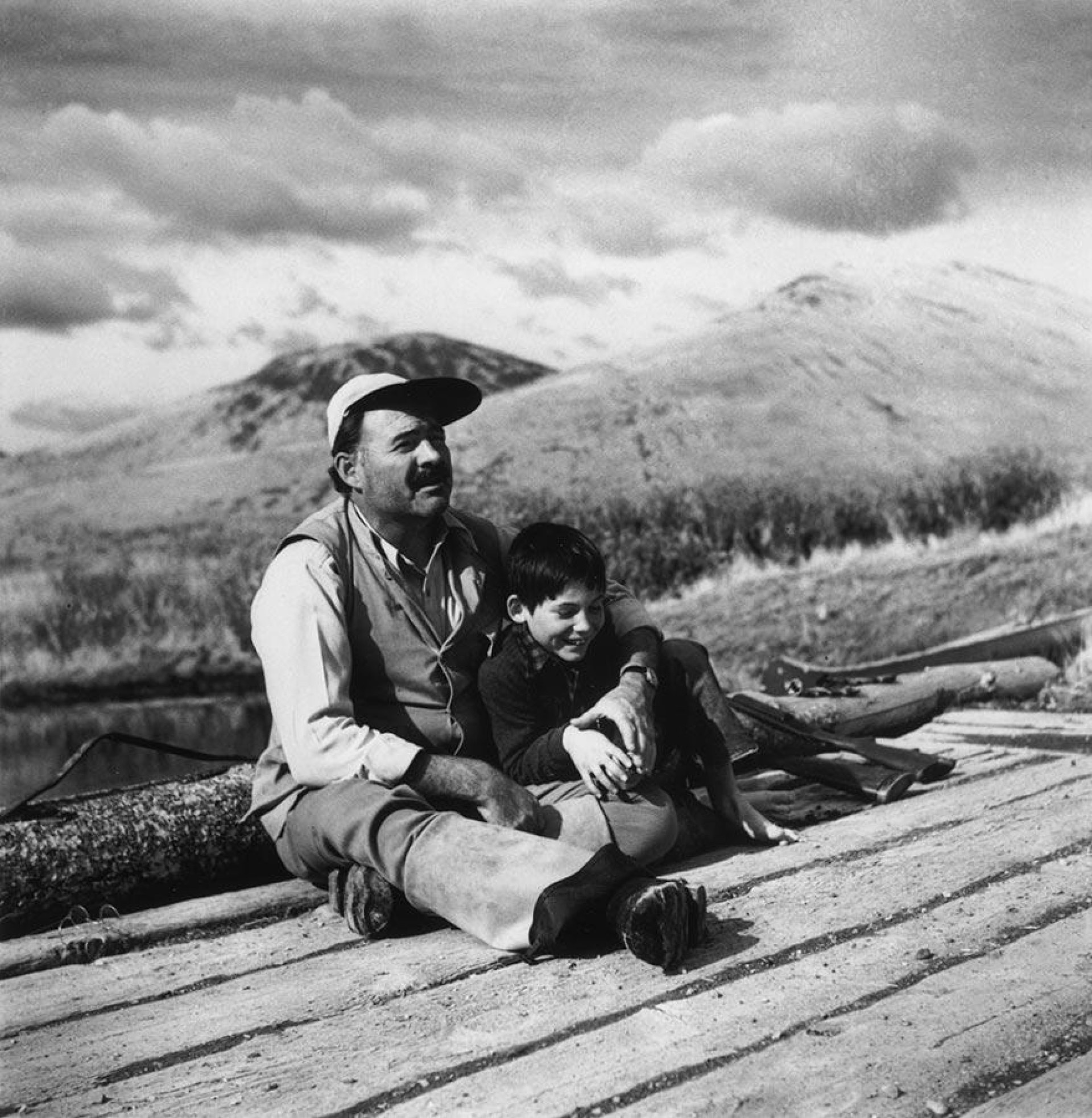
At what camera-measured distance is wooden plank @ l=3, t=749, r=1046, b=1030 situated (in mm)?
3158

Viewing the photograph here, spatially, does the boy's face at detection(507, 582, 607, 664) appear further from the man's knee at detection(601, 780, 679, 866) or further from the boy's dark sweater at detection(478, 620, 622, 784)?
the man's knee at detection(601, 780, 679, 866)

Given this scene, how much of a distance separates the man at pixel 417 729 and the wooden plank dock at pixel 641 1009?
13 cm

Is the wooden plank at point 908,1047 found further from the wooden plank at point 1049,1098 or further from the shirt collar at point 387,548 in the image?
the shirt collar at point 387,548

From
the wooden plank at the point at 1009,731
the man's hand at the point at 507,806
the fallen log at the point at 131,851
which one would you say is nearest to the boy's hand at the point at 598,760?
the man's hand at the point at 507,806

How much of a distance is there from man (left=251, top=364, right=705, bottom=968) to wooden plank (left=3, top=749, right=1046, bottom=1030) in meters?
0.09

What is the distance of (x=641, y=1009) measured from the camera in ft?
9.14

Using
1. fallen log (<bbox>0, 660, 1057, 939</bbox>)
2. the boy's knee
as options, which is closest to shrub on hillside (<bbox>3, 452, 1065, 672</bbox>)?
fallen log (<bbox>0, 660, 1057, 939</bbox>)

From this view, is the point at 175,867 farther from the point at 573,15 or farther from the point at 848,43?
the point at 848,43

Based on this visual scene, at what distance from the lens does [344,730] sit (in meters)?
3.68

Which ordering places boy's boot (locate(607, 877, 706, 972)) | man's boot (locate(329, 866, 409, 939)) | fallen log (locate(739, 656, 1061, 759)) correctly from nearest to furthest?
boy's boot (locate(607, 877, 706, 972)) → man's boot (locate(329, 866, 409, 939)) → fallen log (locate(739, 656, 1061, 759))

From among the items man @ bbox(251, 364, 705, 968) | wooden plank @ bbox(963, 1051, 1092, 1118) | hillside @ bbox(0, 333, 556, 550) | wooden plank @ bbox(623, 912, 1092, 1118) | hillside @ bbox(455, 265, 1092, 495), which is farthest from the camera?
hillside @ bbox(455, 265, 1092, 495)

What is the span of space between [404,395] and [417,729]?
3.27ft

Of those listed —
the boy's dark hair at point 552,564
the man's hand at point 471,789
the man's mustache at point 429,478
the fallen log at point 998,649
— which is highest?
the man's mustache at point 429,478

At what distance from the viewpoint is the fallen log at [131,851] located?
3797 millimetres
